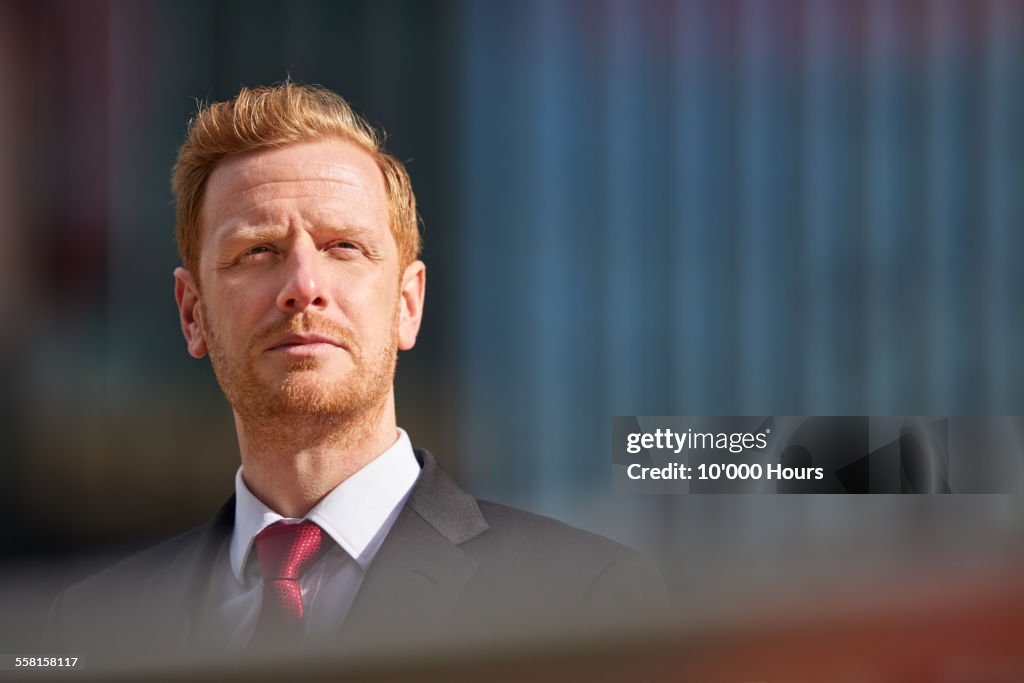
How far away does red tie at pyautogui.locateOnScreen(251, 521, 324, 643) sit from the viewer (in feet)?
5.96

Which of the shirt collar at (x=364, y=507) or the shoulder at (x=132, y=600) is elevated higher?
the shirt collar at (x=364, y=507)

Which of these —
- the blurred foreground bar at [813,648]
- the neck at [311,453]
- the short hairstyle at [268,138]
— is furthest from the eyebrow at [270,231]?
the blurred foreground bar at [813,648]

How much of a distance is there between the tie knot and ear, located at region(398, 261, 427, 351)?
386mm

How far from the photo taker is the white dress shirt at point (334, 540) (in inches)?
71.5

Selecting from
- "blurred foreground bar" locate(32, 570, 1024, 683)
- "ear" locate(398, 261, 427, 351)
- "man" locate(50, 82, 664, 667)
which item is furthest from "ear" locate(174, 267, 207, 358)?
"blurred foreground bar" locate(32, 570, 1024, 683)

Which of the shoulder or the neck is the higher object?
the neck

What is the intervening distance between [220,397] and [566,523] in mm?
728

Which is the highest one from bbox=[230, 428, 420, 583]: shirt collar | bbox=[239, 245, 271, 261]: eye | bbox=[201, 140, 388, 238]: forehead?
bbox=[201, 140, 388, 238]: forehead

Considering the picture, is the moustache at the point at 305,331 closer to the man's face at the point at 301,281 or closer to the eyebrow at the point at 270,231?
the man's face at the point at 301,281

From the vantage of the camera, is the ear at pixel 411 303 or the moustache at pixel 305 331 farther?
the ear at pixel 411 303

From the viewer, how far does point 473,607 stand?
194 centimetres

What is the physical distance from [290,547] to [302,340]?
1.23 ft

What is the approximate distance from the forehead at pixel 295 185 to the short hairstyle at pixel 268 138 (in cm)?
3

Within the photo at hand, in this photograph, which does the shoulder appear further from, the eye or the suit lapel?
the eye
